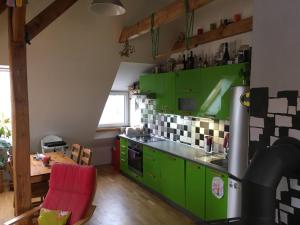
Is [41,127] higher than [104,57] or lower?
lower

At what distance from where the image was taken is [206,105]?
3338mm

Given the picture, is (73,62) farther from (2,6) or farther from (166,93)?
(166,93)

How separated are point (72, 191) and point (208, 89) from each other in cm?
202

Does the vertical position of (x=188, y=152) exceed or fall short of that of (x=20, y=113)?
it falls short

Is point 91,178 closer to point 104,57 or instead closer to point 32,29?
point 32,29

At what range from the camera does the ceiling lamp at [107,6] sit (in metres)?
2.34

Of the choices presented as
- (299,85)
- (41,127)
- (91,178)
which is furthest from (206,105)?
(41,127)

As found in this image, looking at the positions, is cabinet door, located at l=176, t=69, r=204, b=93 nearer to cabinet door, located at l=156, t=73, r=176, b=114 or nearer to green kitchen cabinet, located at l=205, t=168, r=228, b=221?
cabinet door, located at l=156, t=73, r=176, b=114

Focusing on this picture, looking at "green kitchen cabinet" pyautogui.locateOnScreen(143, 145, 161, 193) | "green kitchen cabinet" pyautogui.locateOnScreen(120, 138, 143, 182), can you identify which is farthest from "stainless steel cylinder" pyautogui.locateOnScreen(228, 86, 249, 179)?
"green kitchen cabinet" pyautogui.locateOnScreen(120, 138, 143, 182)

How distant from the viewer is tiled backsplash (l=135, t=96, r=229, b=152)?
11.8ft

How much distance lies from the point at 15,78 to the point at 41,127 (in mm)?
2091

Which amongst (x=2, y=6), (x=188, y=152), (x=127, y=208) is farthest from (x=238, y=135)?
(x=2, y=6)

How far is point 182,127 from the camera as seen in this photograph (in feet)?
14.1

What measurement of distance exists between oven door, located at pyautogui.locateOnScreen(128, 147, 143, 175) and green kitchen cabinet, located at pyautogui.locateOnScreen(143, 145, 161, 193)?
0.40 ft
